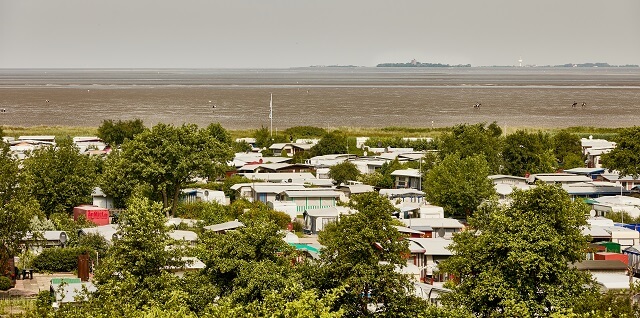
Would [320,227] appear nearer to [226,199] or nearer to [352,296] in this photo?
[226,199]

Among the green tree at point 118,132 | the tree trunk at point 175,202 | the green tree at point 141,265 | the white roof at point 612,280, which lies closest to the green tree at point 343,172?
the tree trunk at point 175,202

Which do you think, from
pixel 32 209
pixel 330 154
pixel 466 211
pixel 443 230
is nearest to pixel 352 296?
pixel 32 209

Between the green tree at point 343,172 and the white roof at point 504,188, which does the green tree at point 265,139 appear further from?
the white roof at point 504,188

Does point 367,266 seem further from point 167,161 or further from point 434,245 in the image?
point 167,161

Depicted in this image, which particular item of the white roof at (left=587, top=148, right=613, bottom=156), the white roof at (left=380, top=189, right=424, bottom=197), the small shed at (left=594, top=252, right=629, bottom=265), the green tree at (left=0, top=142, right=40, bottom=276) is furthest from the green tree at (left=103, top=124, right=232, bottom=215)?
the white roof at (left=587, top=148, right=613, bottom=156)

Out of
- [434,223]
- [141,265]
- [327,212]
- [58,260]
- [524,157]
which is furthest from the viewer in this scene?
[524,157]

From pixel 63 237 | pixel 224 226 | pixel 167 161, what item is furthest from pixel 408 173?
pixel 63 237
